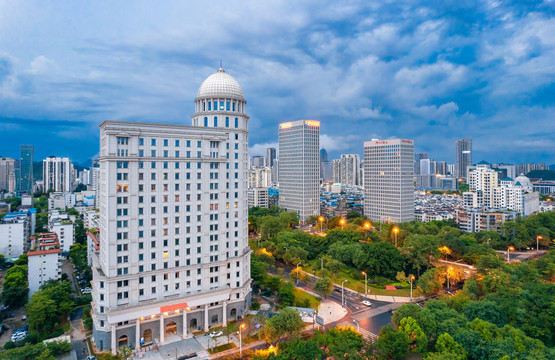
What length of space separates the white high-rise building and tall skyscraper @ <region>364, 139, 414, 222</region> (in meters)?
93.2

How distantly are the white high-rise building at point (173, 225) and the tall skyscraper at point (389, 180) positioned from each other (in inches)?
3671

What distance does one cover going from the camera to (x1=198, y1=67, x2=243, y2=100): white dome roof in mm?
59594

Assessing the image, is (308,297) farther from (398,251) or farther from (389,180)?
(389,180)

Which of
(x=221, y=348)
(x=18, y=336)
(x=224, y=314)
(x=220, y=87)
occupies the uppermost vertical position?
(x=220, y=87)

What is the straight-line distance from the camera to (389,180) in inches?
5502

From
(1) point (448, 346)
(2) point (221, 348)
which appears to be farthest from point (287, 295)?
(1) point (448, 346)

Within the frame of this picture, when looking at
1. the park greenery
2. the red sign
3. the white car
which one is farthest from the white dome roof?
the white car

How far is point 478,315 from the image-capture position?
161ft

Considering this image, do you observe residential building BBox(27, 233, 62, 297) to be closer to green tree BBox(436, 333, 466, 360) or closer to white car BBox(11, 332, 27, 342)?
white car BBox(11, 332, 27, 342)

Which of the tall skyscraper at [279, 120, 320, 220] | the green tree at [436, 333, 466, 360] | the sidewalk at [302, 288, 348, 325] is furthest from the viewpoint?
the tall skyscraper at [279, 120, 320, 220]

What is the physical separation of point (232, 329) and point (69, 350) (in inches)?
918

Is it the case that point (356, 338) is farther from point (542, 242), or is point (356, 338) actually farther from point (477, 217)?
point (477, 217)

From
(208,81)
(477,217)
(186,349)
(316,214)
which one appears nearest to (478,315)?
(186,349)

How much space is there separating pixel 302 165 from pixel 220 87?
9380cm
